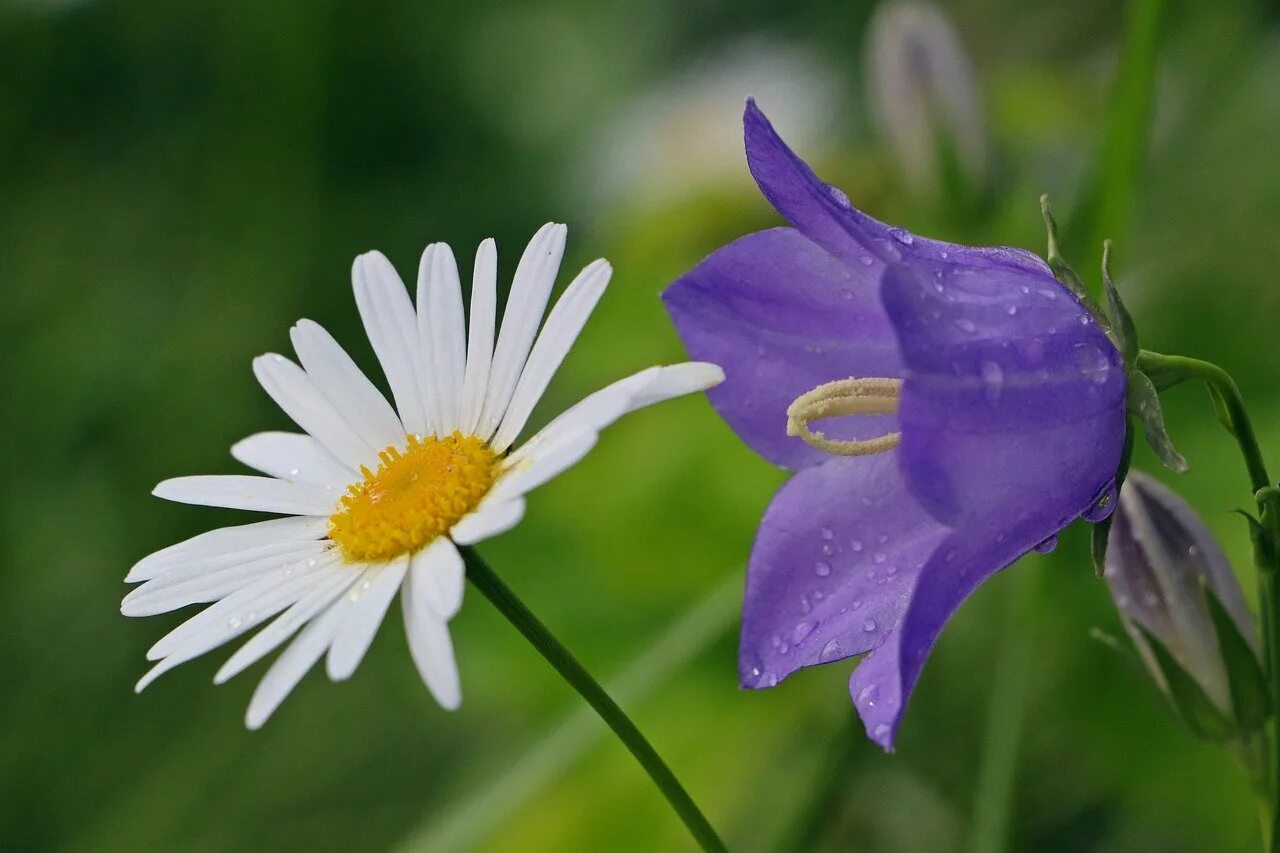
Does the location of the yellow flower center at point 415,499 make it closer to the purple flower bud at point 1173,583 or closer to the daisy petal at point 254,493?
the daisy petal at point 254,493

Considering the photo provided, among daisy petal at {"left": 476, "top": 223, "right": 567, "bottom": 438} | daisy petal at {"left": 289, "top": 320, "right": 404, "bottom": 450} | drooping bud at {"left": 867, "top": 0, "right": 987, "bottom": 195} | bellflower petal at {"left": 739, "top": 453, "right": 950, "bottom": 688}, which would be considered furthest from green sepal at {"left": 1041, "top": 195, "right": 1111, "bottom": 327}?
drooping bud at {"left": 867, "top": 0, "right": 987, "bottom": 195}

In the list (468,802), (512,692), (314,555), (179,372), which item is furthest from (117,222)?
(314,555)

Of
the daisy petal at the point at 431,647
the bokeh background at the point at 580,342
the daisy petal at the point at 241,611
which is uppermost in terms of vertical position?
the daisy petal at the point at 241,611

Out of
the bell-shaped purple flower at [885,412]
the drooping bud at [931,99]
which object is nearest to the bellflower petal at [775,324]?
the bell-shaped purple flower at [885,412]

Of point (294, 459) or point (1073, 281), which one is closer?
point (1073, 281)

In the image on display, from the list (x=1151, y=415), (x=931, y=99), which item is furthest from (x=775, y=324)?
(x=931, y=99)

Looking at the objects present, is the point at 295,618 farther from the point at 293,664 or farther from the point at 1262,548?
the point at 1262,548

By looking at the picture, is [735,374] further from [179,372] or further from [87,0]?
[87,0]
